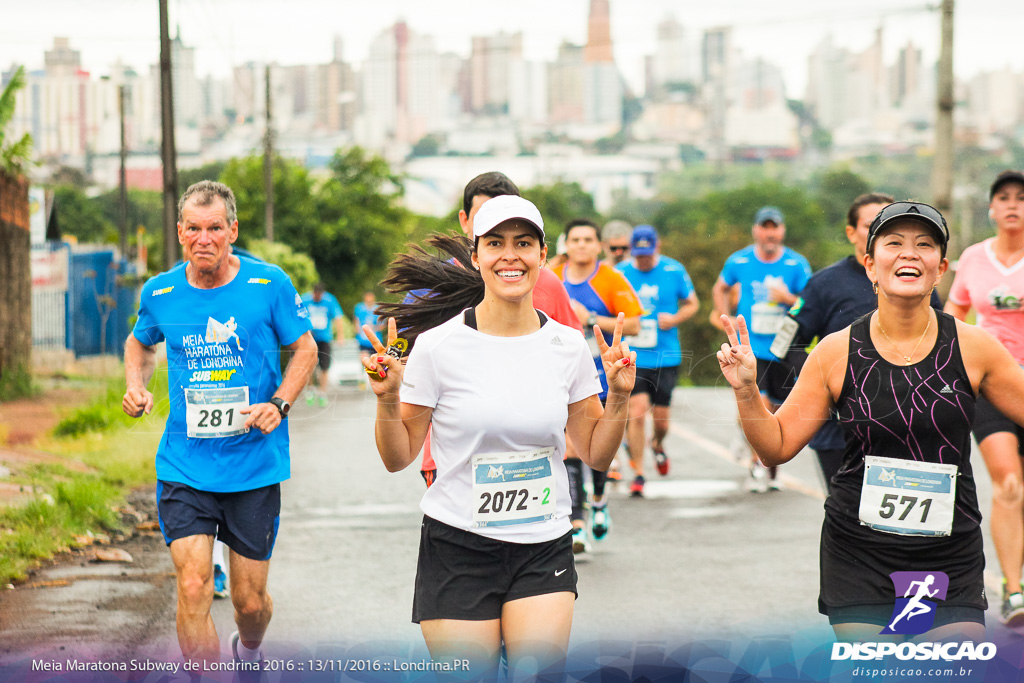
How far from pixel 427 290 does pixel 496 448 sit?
1141mm

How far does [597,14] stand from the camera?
734 centimetres

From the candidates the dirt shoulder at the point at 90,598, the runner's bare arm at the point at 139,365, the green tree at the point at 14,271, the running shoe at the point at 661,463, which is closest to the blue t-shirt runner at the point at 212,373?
the runner's bare arm at the point at 139,365

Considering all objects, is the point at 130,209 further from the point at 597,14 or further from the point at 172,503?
the point at 172,503

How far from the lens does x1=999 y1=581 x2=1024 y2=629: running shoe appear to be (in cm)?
541

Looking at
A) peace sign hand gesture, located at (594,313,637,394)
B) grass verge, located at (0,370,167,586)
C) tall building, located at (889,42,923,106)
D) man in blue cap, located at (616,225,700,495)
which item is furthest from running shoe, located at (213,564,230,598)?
tall building, located at (889,42,923,106)

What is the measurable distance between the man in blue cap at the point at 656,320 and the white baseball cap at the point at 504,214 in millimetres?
5917

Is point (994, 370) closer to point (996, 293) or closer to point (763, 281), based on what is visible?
point (996, 293)

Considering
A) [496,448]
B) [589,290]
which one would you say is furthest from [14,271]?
[496,448]

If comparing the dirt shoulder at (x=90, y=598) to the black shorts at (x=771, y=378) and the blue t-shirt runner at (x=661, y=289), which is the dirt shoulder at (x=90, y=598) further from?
the blue t-shirt runner at (x=661, y=289)

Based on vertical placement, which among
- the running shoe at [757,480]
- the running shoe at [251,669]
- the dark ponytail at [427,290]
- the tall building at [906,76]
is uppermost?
the tall building at [906,76]

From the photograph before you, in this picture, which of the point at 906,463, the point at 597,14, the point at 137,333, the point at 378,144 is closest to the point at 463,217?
the point at 137,333

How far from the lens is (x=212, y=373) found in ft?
14.9

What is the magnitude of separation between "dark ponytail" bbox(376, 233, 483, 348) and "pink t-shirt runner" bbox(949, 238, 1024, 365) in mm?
2916

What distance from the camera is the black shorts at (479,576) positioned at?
337 cm
